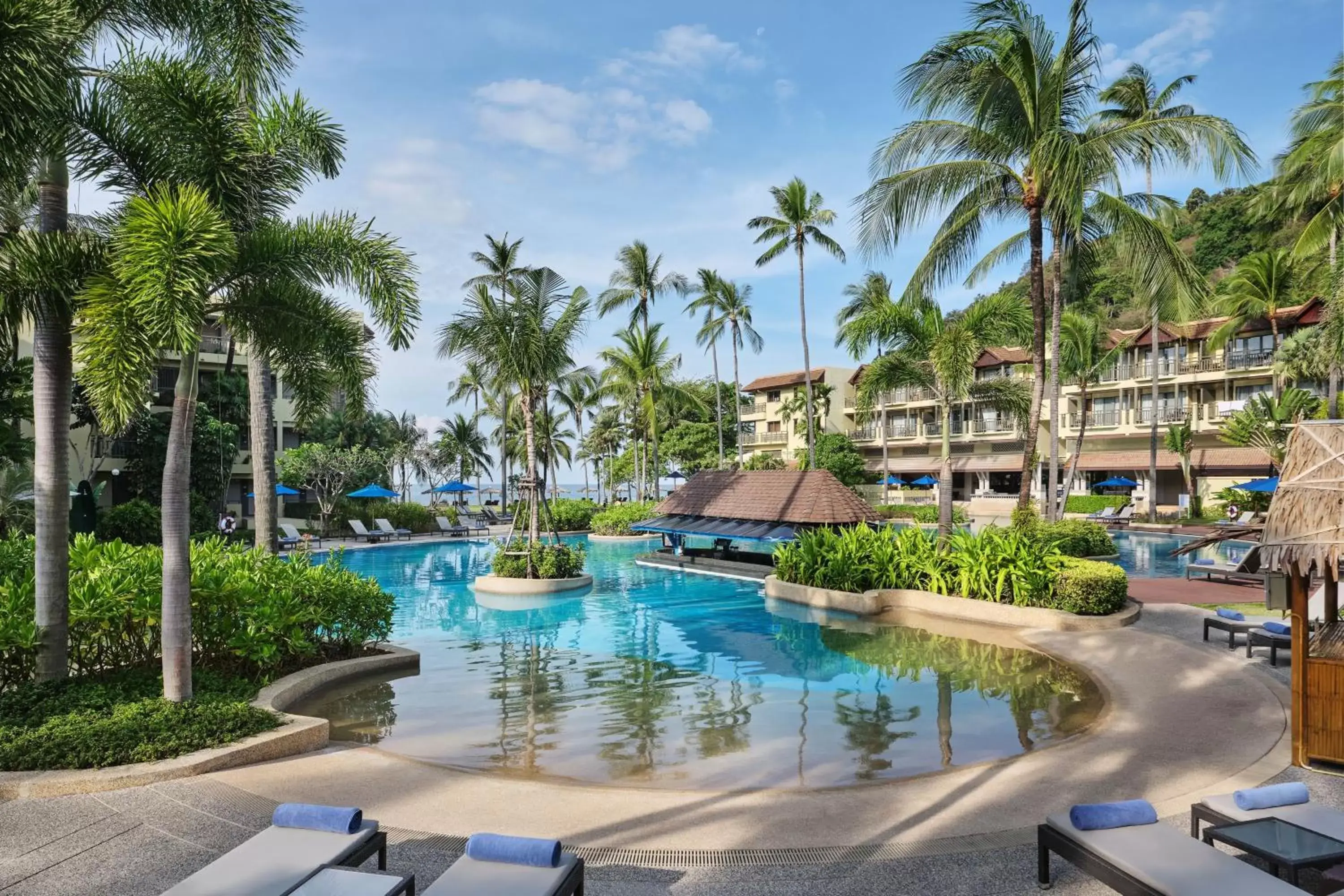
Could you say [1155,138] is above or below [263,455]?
above

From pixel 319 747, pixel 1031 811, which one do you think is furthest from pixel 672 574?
pixel 1031 811

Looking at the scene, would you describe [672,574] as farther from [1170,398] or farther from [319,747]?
[1170,398]

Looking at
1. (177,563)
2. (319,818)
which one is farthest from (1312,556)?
(177,563)

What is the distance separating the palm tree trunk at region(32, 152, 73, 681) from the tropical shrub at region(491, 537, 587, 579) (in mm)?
→ 11972

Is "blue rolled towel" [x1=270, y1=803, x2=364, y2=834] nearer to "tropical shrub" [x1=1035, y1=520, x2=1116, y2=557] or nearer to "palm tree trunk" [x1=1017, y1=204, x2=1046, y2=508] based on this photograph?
"palm tree trunk" [x1=1017, y1=204, x2=1046, y2=508]

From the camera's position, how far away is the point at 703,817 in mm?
6047

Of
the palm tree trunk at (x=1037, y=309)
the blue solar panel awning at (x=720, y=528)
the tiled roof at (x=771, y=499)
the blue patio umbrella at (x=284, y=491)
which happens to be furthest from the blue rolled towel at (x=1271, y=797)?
the blue patio umbrella at (x=284, y=491)

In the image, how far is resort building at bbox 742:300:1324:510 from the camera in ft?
128

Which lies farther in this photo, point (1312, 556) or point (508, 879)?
point (1312, 556)

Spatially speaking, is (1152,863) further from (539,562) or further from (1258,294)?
(1258,294)

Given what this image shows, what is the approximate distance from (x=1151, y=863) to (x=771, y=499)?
17.9 metres

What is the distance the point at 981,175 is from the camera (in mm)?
18609

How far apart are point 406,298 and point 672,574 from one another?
15.8m

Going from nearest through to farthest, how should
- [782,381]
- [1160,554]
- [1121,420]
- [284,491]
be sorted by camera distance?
[1160,554], [284,491], [1121,420], [782,381]
